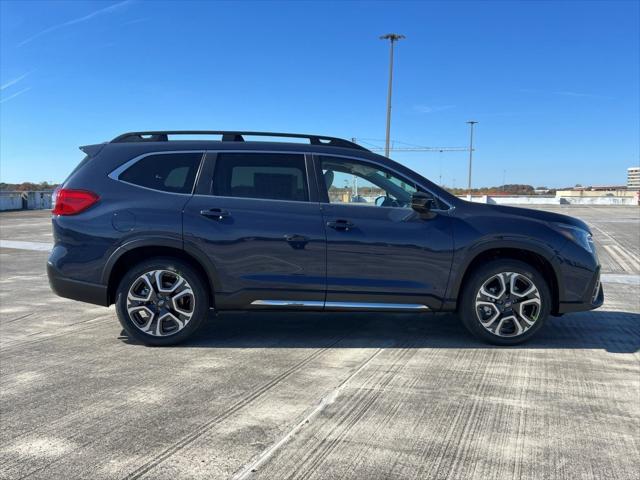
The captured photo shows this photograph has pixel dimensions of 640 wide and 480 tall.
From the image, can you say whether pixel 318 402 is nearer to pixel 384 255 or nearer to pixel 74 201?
pixel 384 255

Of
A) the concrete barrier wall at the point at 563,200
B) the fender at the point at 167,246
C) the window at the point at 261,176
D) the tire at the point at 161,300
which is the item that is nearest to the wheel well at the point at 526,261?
the window at the point at 261,176

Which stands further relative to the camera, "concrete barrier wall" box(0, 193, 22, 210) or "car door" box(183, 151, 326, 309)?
"concrete barrier wall" box(0, 193, 22, 210)

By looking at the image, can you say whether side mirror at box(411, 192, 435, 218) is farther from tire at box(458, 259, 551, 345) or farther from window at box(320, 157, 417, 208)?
tire at box(458, 259, 551, 345)

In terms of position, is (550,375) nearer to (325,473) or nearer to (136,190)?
(325,473)

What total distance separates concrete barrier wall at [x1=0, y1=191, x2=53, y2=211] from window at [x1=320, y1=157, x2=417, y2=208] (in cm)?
3463

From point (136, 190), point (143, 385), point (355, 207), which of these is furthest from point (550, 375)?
point (136, 190)

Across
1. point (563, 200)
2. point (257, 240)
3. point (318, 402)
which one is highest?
point (563, 200)

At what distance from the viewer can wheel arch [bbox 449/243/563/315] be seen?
4488 millimetres

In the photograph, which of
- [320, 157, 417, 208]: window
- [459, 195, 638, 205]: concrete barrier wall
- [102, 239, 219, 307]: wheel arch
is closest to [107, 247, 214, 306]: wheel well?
[102, 239, 219, 307]: wheel arch

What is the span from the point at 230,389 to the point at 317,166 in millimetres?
2126

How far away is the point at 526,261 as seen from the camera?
4.66m

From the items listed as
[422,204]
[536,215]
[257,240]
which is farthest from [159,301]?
[536,215]

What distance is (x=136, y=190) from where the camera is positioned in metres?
4.48

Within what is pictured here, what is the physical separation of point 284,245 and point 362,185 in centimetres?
93
